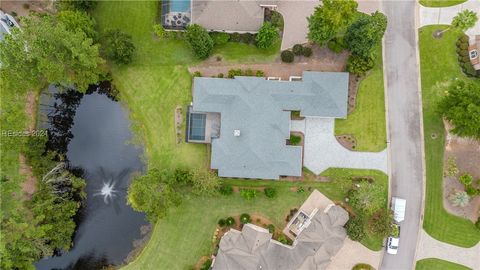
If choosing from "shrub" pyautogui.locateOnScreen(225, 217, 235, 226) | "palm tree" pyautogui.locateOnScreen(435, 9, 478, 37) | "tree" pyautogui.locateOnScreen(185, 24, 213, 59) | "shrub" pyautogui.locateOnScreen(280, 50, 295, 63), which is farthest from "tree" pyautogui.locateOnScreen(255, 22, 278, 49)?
"shrub" pyautogui.locateOnScreen(225, 217, 235, 226)

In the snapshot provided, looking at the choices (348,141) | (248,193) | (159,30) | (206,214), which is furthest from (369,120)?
(159,30)

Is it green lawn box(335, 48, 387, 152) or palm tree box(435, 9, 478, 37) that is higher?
palm tree box(435, 9, 478, 37)

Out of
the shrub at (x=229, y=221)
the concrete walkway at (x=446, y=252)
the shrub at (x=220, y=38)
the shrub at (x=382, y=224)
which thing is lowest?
the concrete walkway at (x=446, y=252)

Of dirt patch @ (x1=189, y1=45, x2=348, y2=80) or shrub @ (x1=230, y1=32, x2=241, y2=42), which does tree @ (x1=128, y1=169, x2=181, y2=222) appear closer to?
dirt patch @ (x1=189, y1=45, x2=348, y2=80)

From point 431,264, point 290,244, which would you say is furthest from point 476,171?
point 290,244

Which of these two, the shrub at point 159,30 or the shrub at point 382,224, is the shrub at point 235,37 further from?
the shrub at point 382,224

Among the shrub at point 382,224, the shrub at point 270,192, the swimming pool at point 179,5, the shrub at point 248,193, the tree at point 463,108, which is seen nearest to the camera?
the tree at point 463,108

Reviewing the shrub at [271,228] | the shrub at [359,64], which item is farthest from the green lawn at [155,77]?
the shrub at [271,228]
